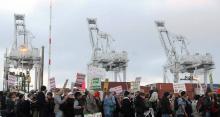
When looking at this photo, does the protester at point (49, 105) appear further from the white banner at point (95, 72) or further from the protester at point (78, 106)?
the white banner at point (95, 72)

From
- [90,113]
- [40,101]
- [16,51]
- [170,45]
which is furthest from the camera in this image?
[170,45]

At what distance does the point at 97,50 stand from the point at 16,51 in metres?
21.6

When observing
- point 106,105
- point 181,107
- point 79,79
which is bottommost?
point 181,107

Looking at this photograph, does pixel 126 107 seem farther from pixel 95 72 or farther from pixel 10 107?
pixel 10 107

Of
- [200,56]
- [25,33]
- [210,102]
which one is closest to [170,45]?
[200,56]

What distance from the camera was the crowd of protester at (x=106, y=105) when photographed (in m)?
20.1

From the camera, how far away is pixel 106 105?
22.3m

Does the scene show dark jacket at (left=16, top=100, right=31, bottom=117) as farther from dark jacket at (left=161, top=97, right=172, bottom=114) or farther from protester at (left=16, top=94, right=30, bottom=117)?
dark jacket at (left=161, top=97, right=172, bottom=114)

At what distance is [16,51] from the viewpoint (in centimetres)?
11944

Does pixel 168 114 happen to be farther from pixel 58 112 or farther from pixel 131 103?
pixel 58 112

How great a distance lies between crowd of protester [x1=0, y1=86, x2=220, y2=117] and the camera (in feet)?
66.0

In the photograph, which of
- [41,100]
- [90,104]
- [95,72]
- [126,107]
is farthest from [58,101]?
[95,72]

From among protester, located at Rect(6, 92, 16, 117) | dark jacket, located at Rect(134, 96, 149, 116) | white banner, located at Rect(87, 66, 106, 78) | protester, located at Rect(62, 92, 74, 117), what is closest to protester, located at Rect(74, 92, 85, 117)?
protester, located at Rect(62, 92, 74, 117)

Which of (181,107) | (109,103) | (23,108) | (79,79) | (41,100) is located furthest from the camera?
(79,79)
